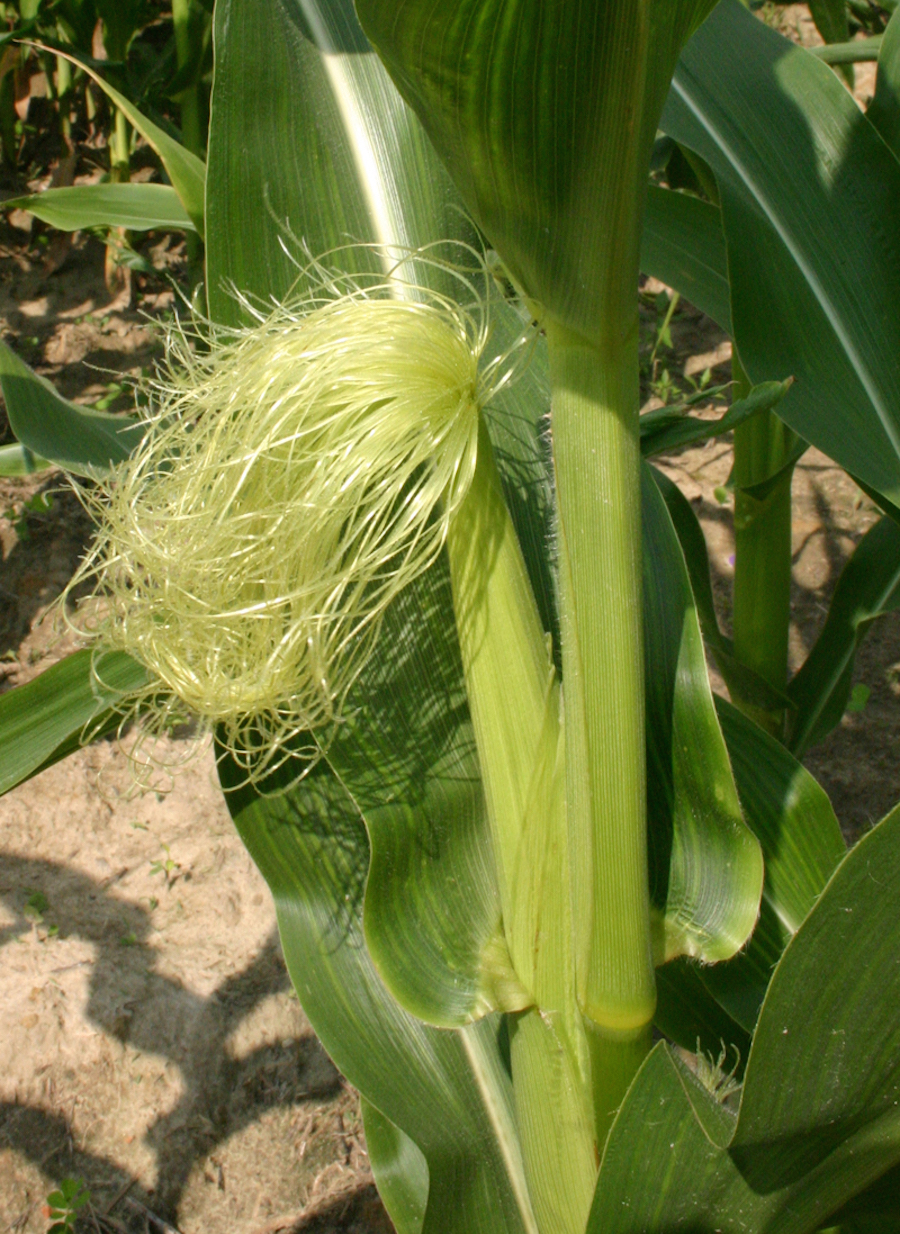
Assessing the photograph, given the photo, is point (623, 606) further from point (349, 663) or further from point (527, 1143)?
point (527, 1143)

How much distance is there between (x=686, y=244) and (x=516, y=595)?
0.72 m

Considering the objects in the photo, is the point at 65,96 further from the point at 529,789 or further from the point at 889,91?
the point at 529,789

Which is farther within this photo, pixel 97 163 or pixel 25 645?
pixel 97 163

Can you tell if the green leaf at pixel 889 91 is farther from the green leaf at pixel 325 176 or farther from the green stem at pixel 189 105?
the green stem at pixel 189 105

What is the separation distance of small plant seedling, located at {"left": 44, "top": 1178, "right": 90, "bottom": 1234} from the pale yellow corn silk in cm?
96

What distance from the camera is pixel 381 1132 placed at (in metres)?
1.20

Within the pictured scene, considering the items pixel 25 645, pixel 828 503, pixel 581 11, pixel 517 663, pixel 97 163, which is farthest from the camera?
pixel 97 163

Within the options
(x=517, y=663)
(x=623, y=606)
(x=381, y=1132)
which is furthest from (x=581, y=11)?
(x=381, y=1132)

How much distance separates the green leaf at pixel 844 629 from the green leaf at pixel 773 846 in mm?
439

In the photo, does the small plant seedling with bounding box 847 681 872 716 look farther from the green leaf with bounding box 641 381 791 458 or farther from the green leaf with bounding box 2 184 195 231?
the green leaf with bounding box 2 184 195 231

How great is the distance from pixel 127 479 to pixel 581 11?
608 mm

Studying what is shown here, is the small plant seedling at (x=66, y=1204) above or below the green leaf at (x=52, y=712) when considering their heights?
below

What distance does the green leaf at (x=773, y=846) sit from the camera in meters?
1.01

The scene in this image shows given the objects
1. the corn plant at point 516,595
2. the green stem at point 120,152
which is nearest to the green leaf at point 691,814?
the corn plant at point 516,595
